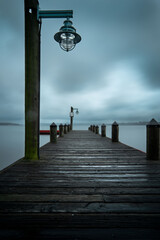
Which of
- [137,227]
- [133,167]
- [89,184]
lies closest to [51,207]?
[89,184]

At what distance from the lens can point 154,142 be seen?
396cm

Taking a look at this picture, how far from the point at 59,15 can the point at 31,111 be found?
3.15m

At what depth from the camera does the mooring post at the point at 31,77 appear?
3.96 meters

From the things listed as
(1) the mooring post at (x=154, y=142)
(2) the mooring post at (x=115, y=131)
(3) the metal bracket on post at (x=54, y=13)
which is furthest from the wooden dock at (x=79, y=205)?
(3) the metal bracket on post at (x=54, y=13)

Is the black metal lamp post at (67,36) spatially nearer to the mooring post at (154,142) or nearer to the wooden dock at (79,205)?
the mooring post at (154,142)

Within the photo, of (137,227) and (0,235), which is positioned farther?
(137,227)

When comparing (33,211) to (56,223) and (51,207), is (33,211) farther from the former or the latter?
(56,223)

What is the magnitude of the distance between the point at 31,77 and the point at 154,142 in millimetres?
4361

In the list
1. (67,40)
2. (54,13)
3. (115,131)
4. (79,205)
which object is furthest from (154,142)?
(54,13)

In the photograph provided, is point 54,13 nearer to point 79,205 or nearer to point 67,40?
point 67,40

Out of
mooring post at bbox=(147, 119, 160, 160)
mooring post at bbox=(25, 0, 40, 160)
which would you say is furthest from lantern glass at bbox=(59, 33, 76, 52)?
mooring post at bbox=(147, 119, 160, 160)

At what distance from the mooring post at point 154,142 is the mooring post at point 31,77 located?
3.60 m

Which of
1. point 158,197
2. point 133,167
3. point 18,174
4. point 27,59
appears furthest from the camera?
point 27,59

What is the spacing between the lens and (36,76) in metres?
4.01
